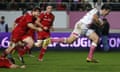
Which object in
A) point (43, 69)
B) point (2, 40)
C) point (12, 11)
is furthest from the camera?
point (12, 11)

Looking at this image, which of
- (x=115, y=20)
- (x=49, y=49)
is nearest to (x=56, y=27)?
(x=115, y=20)

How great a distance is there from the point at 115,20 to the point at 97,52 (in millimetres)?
7495

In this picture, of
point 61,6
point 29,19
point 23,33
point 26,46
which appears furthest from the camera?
point 61,6

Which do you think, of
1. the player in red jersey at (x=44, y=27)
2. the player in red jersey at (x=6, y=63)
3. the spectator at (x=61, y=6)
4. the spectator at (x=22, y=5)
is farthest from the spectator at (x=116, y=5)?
the player in red jersey at (x=6, y=63)

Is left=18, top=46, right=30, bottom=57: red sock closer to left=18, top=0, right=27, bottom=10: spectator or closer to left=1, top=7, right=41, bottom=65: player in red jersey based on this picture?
left=1, top=7, right=41, bottom=65: player in red jersey

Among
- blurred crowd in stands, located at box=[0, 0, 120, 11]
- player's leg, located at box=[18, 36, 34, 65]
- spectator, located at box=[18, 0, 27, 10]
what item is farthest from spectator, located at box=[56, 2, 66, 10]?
player's leg, located at box=[18, 36, 34, 65]

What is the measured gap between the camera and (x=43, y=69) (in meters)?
15.0

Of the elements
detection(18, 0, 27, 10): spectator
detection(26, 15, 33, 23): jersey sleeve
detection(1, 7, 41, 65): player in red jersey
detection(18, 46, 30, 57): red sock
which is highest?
detection(26, 15, 33, 23): jersey sleeve

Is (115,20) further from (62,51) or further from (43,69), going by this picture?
(43,69)

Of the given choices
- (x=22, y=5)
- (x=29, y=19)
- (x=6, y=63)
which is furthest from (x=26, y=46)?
(x=22, y=5)

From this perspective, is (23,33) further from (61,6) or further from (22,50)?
(61,6)

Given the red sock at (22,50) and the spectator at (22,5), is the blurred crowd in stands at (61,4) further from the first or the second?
the red sock at (22,50)

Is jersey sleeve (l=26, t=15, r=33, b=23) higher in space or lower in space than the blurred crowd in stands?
higher

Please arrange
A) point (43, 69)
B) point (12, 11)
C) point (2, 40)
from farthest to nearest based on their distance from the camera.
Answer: point (12, 11) < point (2, 40) < point (43, 69)
